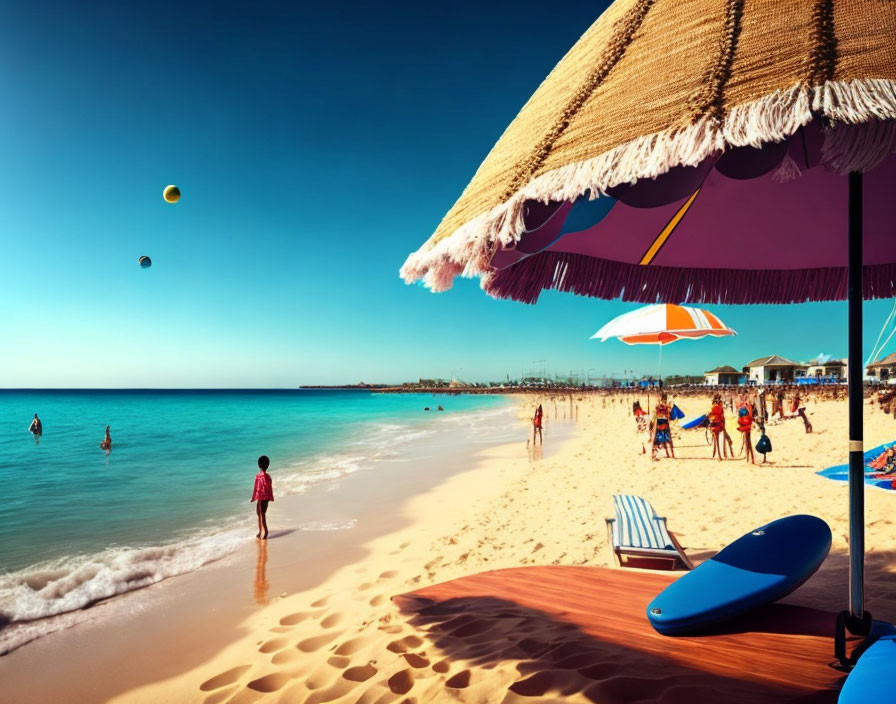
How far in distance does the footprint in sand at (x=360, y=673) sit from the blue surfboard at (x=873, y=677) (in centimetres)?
230

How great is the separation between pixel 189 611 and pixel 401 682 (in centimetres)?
341

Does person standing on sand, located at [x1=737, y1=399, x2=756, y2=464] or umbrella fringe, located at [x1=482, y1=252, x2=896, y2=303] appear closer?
umbrella fringe, located at [x1=482, y1=252, x2=896, y2=303]

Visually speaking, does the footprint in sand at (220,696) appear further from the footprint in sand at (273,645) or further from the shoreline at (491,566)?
the footprint in sand at (273,645)

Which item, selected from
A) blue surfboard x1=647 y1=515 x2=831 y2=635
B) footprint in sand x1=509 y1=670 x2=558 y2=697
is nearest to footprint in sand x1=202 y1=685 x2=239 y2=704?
footprint in sand x1=509 y1=670 x2=558 y2=697

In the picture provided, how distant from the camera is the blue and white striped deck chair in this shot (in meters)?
4.26

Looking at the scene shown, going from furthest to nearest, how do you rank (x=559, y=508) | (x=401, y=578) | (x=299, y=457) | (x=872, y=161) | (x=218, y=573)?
(x=299, y=457) < (x=559, y=508) < (x=218, y=573) < (x=401, y=578) < (x=872, y=161)

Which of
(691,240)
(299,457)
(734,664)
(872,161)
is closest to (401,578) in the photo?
(734,664)

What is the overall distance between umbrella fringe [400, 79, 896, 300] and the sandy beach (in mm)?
2167

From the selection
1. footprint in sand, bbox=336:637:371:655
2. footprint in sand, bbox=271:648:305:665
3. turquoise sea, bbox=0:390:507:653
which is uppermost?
footprint in sand, bbox=336:637:371:655

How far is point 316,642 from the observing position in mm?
3639

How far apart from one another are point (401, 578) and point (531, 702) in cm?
330

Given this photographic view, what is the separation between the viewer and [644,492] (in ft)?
26.1

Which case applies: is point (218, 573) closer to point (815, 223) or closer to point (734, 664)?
point (734, 664)

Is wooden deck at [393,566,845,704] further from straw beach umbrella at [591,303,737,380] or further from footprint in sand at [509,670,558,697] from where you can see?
straw beach umbrella at [591,303,737,380]
